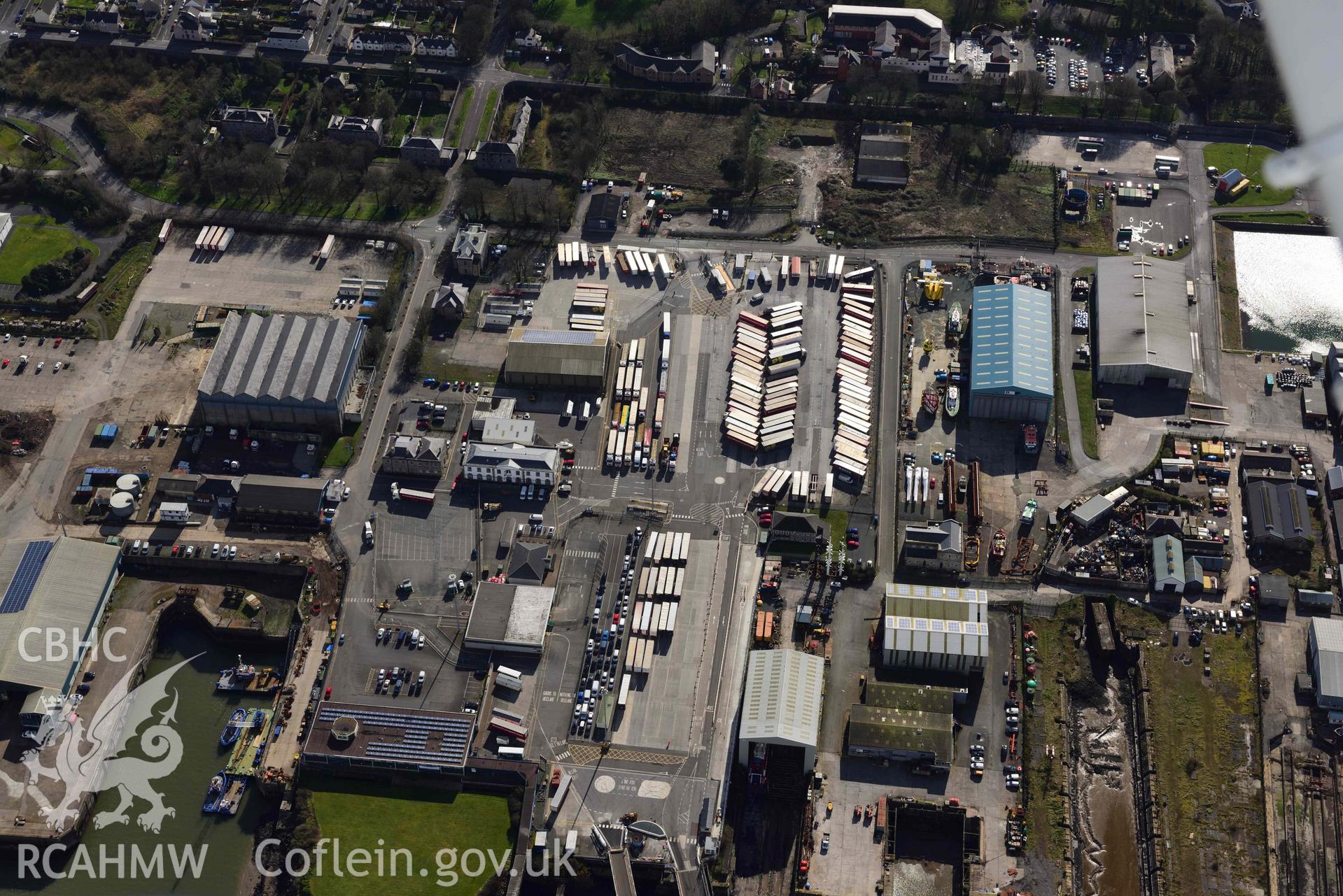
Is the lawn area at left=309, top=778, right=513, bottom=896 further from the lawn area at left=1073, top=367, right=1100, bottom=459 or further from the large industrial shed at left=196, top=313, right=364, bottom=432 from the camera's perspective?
the lawn area at left=1073, top=367, right=1100, bottom=459

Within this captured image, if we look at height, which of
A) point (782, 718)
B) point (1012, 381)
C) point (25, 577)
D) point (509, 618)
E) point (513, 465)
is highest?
point (1012, 381)

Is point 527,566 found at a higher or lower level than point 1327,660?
lower

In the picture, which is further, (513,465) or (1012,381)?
(1012,381)

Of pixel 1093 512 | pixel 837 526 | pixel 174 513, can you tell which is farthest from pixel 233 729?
pixel 1093 512

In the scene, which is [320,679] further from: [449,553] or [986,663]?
[986,663]

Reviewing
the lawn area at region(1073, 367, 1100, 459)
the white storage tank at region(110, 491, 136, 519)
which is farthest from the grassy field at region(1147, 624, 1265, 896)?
the white storage tank at region(110, 491, 136, 519)

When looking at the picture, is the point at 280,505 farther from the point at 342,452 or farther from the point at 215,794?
the point at 215,794
